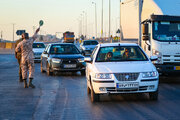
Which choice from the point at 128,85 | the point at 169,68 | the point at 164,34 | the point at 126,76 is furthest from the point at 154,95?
the point at 164,34

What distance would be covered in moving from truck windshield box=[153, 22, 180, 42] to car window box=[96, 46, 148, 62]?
3.80m

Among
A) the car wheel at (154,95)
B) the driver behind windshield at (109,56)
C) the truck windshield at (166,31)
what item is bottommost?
the car wheel at (154,95)

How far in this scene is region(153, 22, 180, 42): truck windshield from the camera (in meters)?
15.8

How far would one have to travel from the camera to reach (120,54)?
11914 mm

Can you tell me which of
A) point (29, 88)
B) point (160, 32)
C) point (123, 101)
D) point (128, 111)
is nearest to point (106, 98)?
point (123, 101)

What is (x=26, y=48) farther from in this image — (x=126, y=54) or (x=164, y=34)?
(x=164, y=34)

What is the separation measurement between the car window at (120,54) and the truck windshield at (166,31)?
12.5 ft

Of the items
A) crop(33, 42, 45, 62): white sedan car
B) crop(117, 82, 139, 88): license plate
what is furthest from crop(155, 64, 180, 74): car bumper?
crop(33, 42, 45, 62): white sedan car

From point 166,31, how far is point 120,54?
4491 mm

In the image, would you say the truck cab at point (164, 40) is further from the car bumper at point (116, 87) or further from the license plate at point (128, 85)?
the license plate at point (128, 85)

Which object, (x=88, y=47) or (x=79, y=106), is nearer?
(x=79, y=106)

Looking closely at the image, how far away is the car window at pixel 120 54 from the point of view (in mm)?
11742

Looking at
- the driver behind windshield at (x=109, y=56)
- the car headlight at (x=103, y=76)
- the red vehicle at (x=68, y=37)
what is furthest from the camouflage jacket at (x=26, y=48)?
the red vehicle at (x=68, y=37)

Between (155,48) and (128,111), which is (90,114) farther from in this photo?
(155,48)
